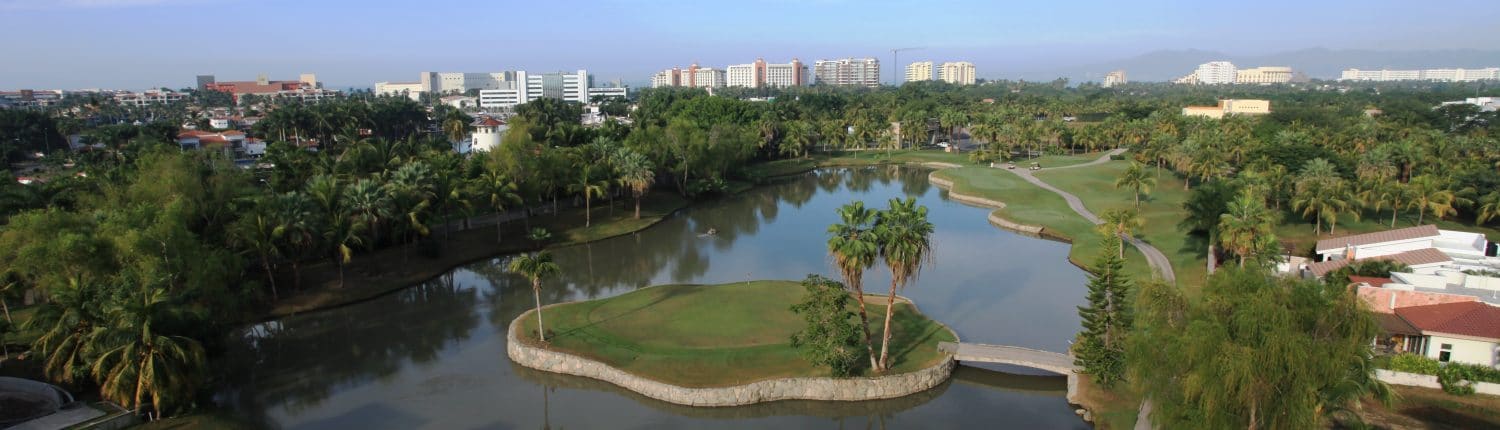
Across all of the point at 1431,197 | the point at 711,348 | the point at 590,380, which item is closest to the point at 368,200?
the point at 590,380

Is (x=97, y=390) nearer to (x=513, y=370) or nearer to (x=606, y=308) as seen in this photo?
(x=513, y=370)

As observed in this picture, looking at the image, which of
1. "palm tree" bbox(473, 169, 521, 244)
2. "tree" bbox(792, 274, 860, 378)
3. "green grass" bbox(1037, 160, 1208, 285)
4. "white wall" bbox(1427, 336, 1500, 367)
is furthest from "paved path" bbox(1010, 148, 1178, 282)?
"palm tree" bbox(473, 169, 521, 244)

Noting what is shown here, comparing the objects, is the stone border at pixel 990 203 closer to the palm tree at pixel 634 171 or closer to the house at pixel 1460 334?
the palm tree at pixel 634 171

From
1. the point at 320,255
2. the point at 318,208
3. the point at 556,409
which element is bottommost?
the point at 556,409

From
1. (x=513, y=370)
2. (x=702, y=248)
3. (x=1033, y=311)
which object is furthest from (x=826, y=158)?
(x=513, y=370)

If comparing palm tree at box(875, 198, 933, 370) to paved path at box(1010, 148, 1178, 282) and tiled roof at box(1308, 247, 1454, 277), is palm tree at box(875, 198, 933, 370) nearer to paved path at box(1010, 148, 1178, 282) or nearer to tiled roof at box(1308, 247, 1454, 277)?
paved path at box(1010, 148, 1178, 282)

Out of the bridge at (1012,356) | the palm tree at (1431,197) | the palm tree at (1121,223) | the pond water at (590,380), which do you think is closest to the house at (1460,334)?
the bridge at (1012,356)
